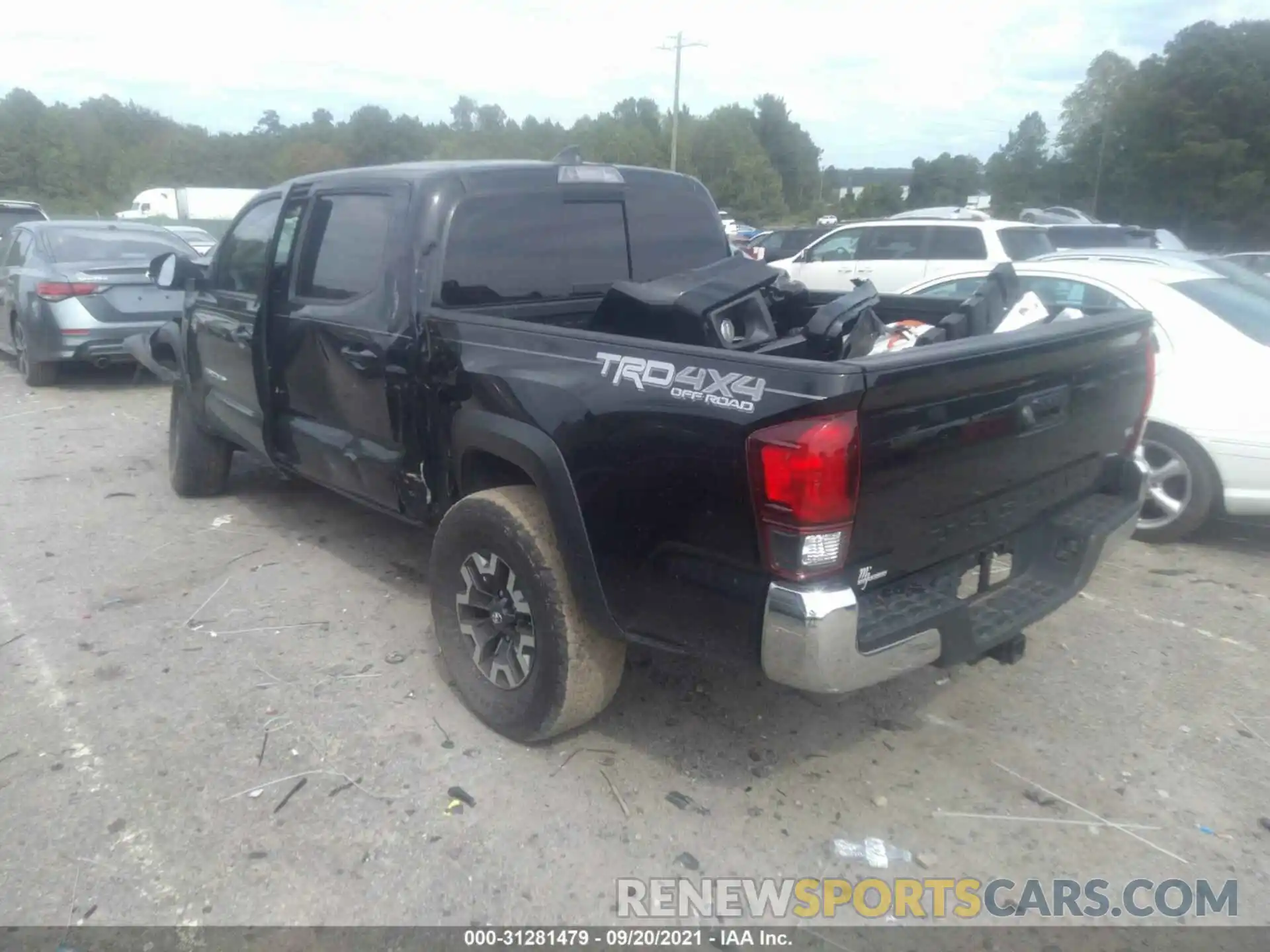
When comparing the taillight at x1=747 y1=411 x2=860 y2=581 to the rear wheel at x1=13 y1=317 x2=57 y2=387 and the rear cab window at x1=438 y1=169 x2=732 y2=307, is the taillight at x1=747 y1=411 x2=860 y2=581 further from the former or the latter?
the rear wheel at x1=13 y1=317 x2=57 y2=387

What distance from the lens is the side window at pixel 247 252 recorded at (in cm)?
497

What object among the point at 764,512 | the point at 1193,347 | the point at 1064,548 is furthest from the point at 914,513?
the point at 1193,347

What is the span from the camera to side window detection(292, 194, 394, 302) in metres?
4.04

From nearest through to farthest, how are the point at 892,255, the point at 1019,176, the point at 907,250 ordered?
the point at 907,250 < the point at 892,255 < the point at 1019,176

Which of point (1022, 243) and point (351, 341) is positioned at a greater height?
point (1022, 243)

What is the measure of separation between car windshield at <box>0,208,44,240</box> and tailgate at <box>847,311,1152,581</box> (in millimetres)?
18142

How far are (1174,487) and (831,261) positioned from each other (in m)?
8.44

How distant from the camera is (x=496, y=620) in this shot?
11.6 ft

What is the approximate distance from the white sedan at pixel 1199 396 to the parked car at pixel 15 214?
17.3 meters

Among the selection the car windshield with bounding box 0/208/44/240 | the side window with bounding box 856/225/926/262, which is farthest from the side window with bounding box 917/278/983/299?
the car windshield with bounding box 0/208/44/240

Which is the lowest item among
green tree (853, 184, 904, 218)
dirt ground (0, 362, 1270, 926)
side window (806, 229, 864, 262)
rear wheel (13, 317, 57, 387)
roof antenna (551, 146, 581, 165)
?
dirt ground (0, 362, 1270, 926)

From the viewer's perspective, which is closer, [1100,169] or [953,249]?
[953,249]

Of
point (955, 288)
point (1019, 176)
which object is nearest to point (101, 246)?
point (955, 288)

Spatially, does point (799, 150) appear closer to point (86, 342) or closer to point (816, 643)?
point (86, 342)
